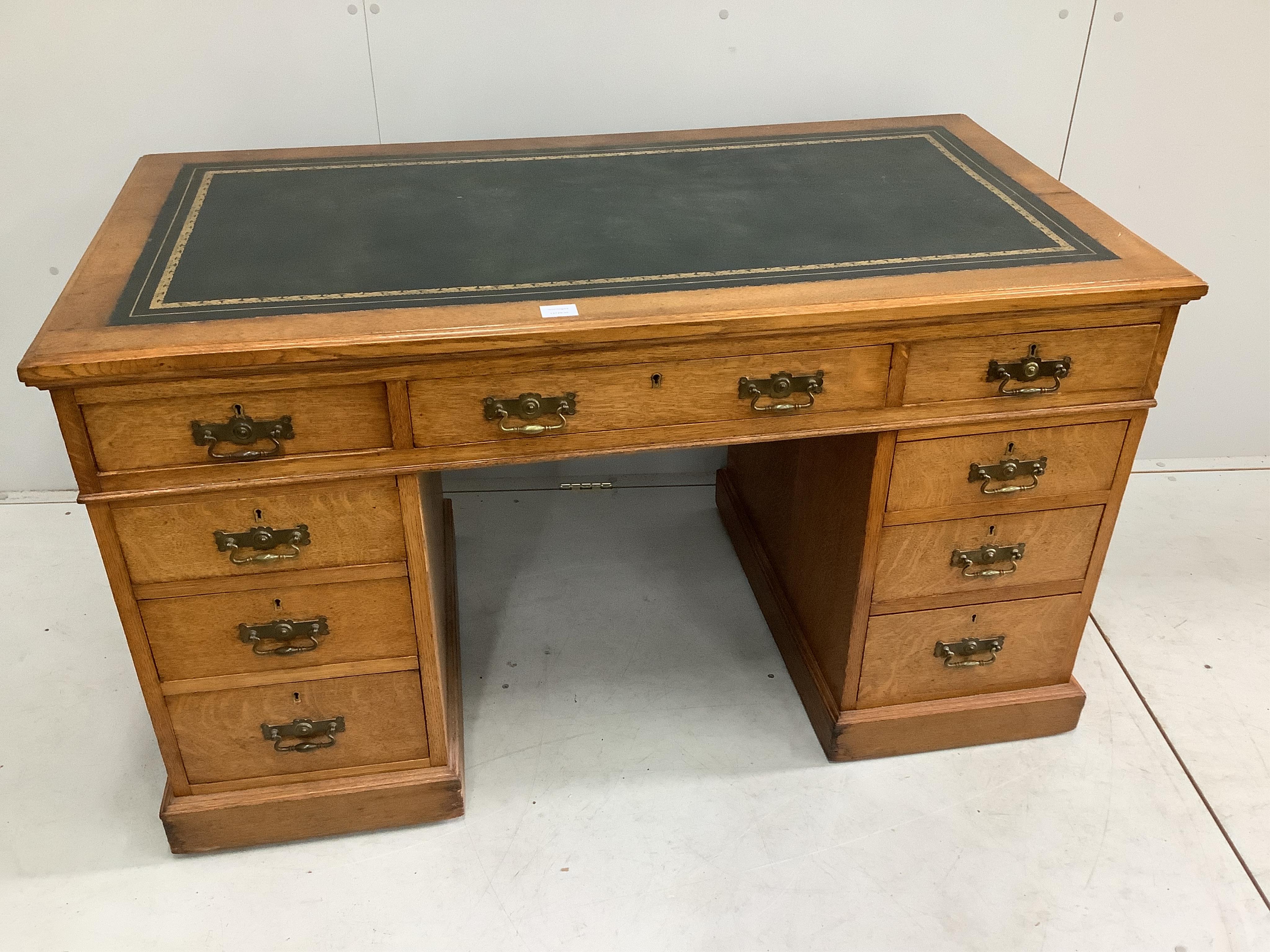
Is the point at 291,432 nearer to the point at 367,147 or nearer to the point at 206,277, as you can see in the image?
the point at 206,277

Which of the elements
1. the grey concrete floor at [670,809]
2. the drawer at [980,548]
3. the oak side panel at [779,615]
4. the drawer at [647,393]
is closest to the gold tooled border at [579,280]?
the drawer at [647,393]

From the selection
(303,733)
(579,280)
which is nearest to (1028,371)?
(579,280)

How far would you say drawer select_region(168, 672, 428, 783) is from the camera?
1.84 metres

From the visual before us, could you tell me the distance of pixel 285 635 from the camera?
179 centimetres

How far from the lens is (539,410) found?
164cm

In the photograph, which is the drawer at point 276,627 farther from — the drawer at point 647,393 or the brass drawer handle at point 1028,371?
the brass drawer handle at point 1028,371

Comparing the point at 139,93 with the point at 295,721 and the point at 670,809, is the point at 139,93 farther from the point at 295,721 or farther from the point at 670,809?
the point at 670,809

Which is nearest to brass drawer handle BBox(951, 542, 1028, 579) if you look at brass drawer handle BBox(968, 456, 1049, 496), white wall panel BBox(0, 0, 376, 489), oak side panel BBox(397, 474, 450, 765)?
brass drawer handle BBox(968, 456, 1049, 496)

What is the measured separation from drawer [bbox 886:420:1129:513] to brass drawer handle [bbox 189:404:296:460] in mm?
988

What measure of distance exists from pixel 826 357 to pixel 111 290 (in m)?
1.11

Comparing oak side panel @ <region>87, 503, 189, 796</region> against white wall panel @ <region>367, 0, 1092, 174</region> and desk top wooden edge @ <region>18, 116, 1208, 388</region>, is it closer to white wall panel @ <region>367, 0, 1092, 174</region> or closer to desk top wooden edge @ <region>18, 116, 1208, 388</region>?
desk top wooden edge @ <region>18, 116, 1208, 388</region>

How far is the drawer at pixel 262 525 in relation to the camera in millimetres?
1640

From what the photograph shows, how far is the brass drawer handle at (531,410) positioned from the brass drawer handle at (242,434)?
0.30 meters

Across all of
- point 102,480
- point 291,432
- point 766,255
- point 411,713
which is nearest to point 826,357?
point 766,255
